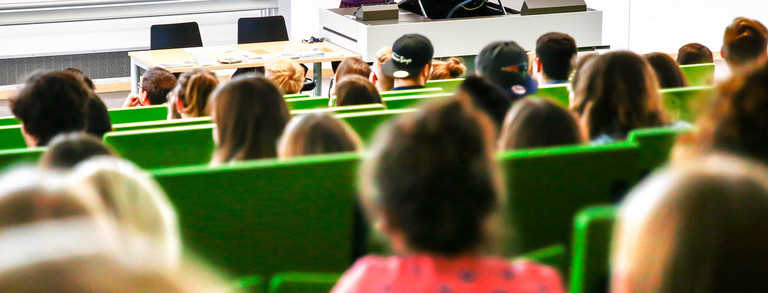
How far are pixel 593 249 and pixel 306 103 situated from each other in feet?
8.33

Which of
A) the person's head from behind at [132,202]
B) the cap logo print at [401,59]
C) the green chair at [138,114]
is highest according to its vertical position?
the person's head from behind at [132,202]

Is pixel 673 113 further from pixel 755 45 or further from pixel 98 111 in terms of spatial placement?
pixel 98 111

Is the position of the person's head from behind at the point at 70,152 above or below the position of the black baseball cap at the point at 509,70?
below

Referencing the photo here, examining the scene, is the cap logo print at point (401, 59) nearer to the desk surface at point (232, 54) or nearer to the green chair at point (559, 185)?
the desk surface at point (232, 54)

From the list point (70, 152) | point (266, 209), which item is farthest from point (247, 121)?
point (70, 152)

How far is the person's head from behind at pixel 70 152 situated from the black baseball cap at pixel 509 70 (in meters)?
1.81

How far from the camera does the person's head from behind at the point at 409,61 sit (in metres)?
4.43

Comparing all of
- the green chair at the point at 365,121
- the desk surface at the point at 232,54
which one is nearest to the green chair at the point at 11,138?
the green chair at the point at 365,121

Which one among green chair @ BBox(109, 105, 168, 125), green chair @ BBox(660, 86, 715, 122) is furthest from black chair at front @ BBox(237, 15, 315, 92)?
green chair @ BBox(660, 86, 715, 122)

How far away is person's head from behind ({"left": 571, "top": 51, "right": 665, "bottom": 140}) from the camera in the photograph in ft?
9.07

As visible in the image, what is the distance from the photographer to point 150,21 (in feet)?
28.7

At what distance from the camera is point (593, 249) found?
1.70 meters

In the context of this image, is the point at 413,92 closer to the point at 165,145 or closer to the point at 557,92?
the point at 557,92

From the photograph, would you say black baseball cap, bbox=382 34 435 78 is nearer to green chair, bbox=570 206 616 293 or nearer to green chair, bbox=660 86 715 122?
green chair, bbox=660 86 715 122
